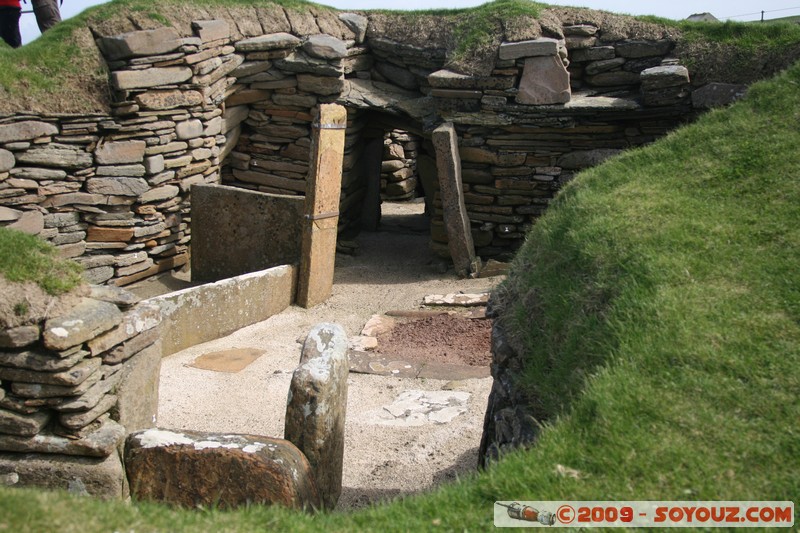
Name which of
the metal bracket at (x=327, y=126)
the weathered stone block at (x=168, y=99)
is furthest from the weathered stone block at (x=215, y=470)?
the weathered stone block at (x=168, y=99)

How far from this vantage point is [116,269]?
9453mm

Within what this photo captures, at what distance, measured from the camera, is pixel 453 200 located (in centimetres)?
1038

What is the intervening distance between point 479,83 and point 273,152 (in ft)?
9.79

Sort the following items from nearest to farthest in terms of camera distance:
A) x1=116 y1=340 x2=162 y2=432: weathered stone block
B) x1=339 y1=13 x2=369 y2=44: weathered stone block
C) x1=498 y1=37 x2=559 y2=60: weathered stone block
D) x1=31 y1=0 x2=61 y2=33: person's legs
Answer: x1=116 y1=340 x2=162 y2=432: weathered stone block → x1=498 y1=37 x2=559 y2=60: weathered stone block → x1=31 y1=0 x2=61 y2=33: person's legs → x1=339 y1=13 x2=369 y2=44: weathered stone block

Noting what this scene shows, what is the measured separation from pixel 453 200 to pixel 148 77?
→ 12.6 feet

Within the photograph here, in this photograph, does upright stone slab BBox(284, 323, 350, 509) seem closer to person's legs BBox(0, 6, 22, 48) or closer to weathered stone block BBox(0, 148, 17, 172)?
weathered stone block BBox(0, 148, 17, 172)

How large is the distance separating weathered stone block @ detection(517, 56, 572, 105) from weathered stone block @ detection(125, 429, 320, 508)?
23.7 ft

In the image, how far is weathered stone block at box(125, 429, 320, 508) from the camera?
3.87 m

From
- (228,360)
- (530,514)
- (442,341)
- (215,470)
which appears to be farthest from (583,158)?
(530,514)

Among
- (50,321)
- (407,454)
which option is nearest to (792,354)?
(407,454)

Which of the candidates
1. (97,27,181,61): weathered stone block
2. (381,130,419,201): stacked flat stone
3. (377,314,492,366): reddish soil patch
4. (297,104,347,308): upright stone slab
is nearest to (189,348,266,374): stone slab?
(377,314,492,366): reddish soil patch

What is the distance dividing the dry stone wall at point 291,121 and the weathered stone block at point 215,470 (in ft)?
17.0

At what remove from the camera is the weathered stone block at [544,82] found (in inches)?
404

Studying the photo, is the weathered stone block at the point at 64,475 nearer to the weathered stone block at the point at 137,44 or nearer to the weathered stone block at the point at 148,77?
the weathered stone block at the point at 148,77
